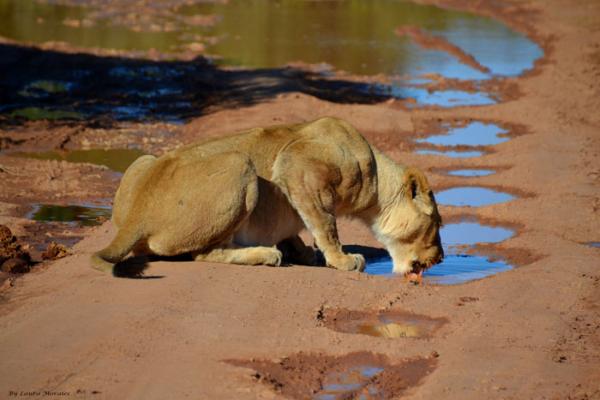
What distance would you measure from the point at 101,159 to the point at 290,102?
477 cm

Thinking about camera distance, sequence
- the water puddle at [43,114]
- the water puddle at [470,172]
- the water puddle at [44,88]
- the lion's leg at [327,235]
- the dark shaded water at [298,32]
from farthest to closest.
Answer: the dark shaded water at [298,32]
the water puddle at [44,88]
the water puddle at [43,114]
the water puddle at [470,172]
the lion's leg at [327,235]

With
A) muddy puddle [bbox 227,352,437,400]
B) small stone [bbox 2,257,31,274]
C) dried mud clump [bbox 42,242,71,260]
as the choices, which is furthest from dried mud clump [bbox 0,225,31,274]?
muddy puddle [bbox 227,352,437,400]

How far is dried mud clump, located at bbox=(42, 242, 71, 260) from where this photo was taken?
8812 millimetres

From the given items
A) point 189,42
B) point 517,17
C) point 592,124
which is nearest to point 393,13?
point 517,17

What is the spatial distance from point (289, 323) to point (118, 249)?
1.53 m

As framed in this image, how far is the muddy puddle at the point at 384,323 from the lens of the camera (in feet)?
23.6

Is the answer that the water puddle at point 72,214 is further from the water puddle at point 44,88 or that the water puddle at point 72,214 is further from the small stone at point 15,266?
the water puddle at point 44,88

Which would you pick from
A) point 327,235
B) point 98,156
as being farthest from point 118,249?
point 98,156

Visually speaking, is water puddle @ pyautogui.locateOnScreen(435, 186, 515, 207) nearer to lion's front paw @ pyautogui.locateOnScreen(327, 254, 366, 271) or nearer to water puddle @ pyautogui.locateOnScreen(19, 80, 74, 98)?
lion's front paw @ pyautogui.locateOnScreen(327, 254, 366, 271)

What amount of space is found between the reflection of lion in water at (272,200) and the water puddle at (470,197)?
7.88 feet

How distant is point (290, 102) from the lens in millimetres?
17719

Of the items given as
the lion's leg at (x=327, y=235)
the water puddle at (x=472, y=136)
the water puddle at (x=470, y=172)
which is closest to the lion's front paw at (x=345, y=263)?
the lion's leg at (x=327, y=235)

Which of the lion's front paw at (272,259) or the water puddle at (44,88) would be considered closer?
the lion's front paw at (272,259)

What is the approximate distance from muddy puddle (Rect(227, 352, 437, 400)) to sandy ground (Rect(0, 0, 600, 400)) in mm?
19
